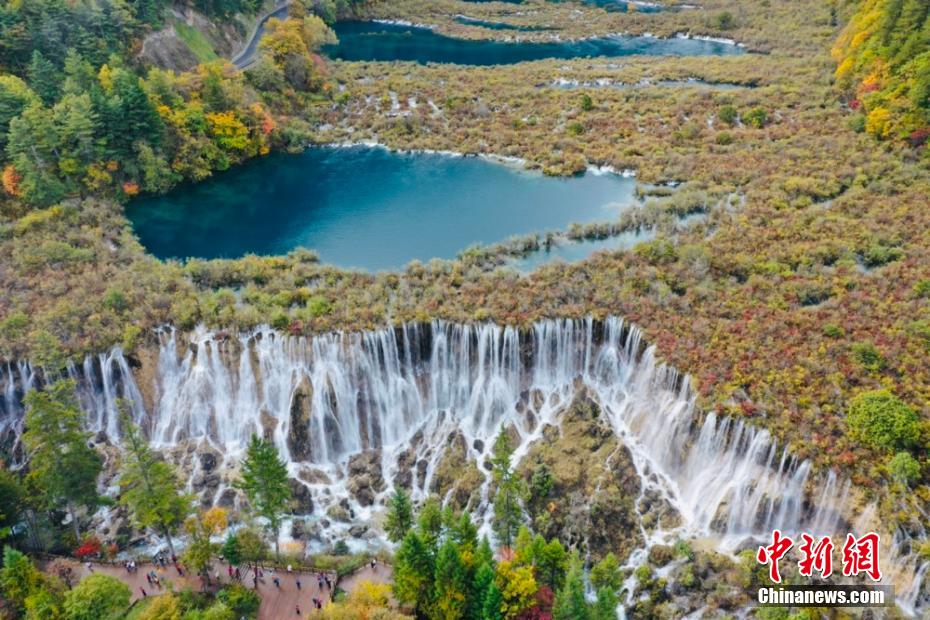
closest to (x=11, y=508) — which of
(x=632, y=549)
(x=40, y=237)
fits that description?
(x=40, y=237)

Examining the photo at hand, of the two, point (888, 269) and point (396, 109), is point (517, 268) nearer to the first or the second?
point (888, 269)

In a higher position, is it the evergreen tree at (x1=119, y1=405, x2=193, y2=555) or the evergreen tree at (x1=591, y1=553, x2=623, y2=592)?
the evergreen tree at (x1=119, y1=405, x2=193, y2=555)

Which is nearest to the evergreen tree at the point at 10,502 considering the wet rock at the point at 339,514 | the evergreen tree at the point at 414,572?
the wet rock at the point at 339,514

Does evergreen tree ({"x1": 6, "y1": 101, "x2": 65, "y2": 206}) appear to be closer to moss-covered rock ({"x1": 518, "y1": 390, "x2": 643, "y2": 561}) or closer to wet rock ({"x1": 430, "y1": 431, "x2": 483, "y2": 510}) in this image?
wet rock ({"x1": 430, "y1": 431, "x2": 483, "y2": 510})

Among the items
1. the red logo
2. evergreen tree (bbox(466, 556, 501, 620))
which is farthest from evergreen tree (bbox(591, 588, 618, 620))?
the red logo

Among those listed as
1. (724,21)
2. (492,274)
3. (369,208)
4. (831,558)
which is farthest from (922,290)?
(724,21)

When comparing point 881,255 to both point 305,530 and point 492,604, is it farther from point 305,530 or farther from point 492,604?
point 305,530
